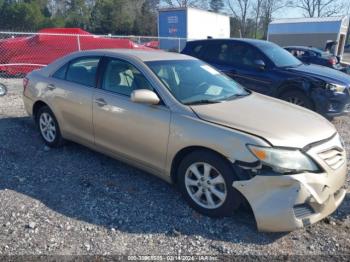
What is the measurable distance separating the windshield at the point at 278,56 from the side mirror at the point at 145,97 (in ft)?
14.7

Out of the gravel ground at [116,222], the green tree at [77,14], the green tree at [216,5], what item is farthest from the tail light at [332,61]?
Result: the green tree at [216,5]

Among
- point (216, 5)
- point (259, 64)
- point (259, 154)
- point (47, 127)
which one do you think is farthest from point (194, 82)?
point (216, 5)

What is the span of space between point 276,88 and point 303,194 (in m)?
4.51

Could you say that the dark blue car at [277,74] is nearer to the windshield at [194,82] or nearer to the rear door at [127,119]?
the windshield at [194,82]

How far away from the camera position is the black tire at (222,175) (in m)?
3.12

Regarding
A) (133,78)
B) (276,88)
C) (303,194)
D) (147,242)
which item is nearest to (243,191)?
(303,194)

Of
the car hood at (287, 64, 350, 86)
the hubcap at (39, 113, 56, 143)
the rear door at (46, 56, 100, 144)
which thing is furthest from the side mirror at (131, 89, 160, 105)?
the car hood at (287, 64, 350, 86)

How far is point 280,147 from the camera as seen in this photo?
9.70ft

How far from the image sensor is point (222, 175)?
316 cm

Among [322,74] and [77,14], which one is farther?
[77,14]

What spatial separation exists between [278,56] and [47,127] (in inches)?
201

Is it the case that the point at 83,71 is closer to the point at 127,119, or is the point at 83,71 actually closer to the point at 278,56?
the point at 127,119

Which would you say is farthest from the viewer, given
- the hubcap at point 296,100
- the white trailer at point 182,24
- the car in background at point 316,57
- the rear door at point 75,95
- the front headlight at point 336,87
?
the white trailer at point 182,24

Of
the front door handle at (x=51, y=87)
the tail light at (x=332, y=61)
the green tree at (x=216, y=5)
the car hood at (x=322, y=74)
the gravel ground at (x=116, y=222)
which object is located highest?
the green tree at (x=216, y=5)
